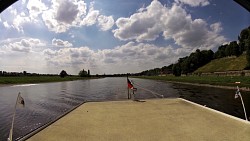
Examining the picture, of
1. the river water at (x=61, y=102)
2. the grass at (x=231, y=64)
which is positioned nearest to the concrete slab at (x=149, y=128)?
the river water at (x=61, y=102)

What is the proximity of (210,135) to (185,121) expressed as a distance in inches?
125

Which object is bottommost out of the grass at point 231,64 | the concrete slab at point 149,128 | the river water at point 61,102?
the river water at point 61,102

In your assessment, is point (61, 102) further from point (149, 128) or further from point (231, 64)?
point (231, 64)

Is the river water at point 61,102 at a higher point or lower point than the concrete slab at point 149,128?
lower

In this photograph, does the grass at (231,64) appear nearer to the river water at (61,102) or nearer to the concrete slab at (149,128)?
the river water at (61,102)

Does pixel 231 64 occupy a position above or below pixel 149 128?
above

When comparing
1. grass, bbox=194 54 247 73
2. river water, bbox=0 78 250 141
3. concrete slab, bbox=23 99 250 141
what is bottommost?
river water, bbox=0 78 250 141

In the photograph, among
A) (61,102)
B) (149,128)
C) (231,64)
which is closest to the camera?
(149,128)

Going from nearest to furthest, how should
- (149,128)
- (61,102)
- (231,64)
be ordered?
(149,128) → (61,102) → (231,64)

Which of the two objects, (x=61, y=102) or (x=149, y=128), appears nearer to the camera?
(x=149, y=128)

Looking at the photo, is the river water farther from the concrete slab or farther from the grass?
the grass

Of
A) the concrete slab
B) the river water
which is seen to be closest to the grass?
the river water

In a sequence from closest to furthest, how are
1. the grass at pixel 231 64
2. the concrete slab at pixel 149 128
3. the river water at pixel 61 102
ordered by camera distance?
the concrete slab at pixel 149 128 < the river water at pixel 61 102 < the grass at pixel 231 64

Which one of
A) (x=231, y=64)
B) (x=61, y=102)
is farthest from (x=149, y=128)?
(x=231, y=64)
